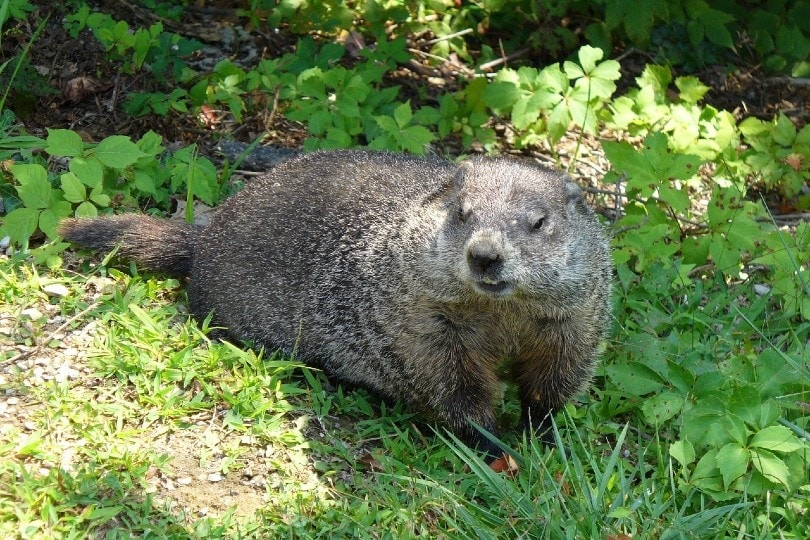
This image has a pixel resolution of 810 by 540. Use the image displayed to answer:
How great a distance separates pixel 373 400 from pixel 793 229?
285cm

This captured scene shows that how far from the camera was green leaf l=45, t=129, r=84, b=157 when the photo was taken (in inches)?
170

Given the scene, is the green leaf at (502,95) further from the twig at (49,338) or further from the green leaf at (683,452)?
the green leaf at (683,452)

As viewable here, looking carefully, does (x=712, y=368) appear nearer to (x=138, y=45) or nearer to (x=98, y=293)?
(x=98, y=293)

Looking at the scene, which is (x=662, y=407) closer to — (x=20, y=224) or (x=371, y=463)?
(x=371, y=463)

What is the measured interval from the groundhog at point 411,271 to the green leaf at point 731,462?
714 mm

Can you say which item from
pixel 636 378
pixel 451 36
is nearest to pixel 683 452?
pixel 636 378

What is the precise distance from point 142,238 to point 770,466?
2.79 m

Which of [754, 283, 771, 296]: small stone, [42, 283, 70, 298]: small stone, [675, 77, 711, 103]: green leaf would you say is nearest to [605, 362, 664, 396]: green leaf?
[754, 283, 771, 296]: small stone

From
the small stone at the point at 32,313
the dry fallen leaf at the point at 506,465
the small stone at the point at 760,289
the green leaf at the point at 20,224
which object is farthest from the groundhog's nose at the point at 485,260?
the small stone at the point at 760,289

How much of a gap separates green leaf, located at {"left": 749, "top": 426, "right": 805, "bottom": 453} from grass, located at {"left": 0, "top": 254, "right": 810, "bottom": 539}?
0.16 metres

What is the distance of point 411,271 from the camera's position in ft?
11.9

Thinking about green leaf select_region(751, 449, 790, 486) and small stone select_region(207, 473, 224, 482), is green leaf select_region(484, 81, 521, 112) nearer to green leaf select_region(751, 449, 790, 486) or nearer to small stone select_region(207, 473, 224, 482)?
green leaf select_region(751, 449, 790, 486)

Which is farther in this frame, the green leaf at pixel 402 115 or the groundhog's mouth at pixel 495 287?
the green leaf at pixel 402 115

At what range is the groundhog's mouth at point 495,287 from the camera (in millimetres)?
3189
